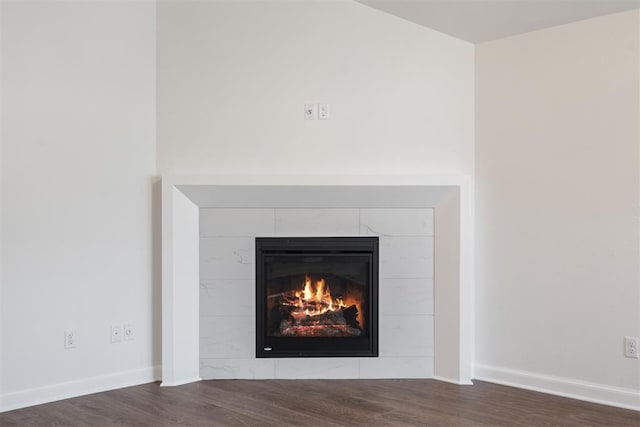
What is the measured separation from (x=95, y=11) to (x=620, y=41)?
2.88 m

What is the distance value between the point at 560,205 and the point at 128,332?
8.54ft

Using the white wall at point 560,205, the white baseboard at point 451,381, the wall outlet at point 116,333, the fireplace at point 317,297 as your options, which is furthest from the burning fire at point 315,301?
the wall outlet at point 116,333

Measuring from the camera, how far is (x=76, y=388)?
375 cm

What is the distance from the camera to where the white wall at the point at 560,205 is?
356 centimetres

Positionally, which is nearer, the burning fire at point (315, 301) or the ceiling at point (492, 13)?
the ceiling at point (492, 13)

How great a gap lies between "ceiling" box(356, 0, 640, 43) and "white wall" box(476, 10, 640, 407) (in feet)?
0.29

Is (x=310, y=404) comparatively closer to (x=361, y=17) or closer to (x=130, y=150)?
(x=130, y=150)

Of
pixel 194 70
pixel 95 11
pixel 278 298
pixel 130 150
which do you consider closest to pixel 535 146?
pixel 278 298

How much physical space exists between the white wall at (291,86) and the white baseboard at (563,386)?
51.6 inches

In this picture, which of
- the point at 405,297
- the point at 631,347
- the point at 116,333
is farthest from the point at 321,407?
the point at 631,347

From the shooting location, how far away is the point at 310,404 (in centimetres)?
354

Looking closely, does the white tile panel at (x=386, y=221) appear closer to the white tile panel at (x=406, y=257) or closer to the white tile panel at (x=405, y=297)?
the white tile panel at (x=406, y=257)

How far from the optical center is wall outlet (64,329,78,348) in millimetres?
3711

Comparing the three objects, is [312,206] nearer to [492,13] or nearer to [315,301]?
[315,301]
